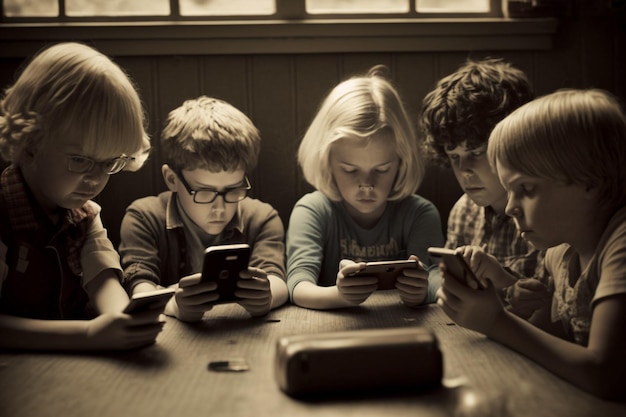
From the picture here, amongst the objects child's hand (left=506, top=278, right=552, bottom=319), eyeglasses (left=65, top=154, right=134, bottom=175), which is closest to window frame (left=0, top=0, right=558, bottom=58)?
eyeglasses (left=65, top=154, right=134, bottom=175)

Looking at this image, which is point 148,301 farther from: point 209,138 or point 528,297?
point 528,297

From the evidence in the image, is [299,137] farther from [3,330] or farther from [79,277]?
[3,330]

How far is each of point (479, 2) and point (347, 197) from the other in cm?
98

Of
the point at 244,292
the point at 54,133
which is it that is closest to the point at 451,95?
the point at 244,292

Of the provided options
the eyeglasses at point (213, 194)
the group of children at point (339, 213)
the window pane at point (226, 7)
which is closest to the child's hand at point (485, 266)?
the group of children at point (339, 213)

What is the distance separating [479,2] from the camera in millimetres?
2334

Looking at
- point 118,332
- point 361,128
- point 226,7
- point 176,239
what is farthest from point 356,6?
point 118,332

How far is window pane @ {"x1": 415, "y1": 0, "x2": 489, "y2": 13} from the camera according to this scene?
90.6 inches

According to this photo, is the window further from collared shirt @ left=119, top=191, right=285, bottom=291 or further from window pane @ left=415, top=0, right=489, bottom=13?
collared shirt @ left=119, top=191, right=285, bottom=291

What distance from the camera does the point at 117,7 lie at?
7.32ft

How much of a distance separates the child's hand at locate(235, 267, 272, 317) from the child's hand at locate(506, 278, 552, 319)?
62cm

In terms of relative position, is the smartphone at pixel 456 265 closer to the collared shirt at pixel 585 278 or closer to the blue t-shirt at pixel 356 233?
the collared shirt at pixel 585 278

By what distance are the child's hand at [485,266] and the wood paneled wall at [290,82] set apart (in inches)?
29.5

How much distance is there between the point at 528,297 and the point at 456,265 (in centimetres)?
29
